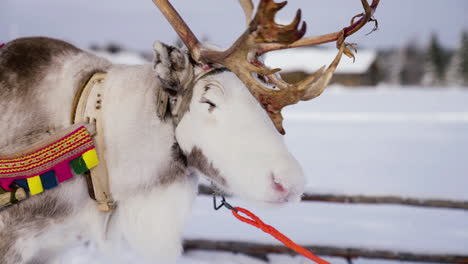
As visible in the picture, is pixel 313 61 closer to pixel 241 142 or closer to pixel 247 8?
pixel 247 8

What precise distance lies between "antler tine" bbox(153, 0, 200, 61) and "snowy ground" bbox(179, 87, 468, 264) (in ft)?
2.33

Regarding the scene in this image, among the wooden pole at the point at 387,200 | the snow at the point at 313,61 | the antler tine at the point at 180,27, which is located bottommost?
the antler tine at the point at 180,27

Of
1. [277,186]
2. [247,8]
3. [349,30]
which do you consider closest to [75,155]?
[277,186]

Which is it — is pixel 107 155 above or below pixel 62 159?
above

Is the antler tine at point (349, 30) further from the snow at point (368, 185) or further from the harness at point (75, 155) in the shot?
the snow at point (368, 185)

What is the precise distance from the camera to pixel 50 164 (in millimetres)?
1377

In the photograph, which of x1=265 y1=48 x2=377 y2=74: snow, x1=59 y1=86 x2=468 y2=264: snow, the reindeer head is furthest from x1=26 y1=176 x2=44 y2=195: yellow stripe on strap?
x1=265 y1=48 x2=377 y2=74: snow

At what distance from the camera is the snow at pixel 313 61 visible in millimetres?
37250

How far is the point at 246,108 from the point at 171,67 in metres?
0.34

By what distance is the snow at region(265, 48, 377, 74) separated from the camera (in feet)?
122

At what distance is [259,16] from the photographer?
123 cm

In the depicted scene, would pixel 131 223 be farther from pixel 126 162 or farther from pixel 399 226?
pixel 399 226

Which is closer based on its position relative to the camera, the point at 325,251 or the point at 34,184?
the point at 34,184

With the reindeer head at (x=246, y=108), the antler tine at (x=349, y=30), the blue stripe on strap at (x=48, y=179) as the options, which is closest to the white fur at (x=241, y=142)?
the reindeer head at (x=246, y=108)
